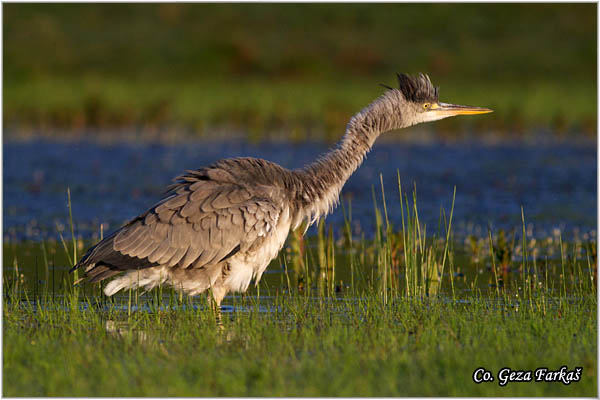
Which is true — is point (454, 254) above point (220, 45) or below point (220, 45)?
below

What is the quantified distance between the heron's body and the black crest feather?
1106 mm

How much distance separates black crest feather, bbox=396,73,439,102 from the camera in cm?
950

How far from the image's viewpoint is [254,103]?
2983 cm

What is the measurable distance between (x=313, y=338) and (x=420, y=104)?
3.22 meters

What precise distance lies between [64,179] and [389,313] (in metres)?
10.9

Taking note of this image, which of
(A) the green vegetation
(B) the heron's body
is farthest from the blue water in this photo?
(B) the heron's body

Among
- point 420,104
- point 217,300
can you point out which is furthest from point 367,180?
point 217,300

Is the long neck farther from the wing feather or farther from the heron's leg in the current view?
the heron's leg

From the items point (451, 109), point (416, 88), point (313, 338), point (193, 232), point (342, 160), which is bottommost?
point (313, 338)

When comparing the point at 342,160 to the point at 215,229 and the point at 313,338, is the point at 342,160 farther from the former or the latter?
the point at 313,338

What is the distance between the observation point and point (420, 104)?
31.4 ft

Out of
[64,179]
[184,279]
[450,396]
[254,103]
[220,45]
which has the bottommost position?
[450,396]

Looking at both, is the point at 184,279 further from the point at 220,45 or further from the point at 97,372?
the point at 220,45

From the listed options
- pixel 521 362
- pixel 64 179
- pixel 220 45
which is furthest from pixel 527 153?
pixel 220 45
